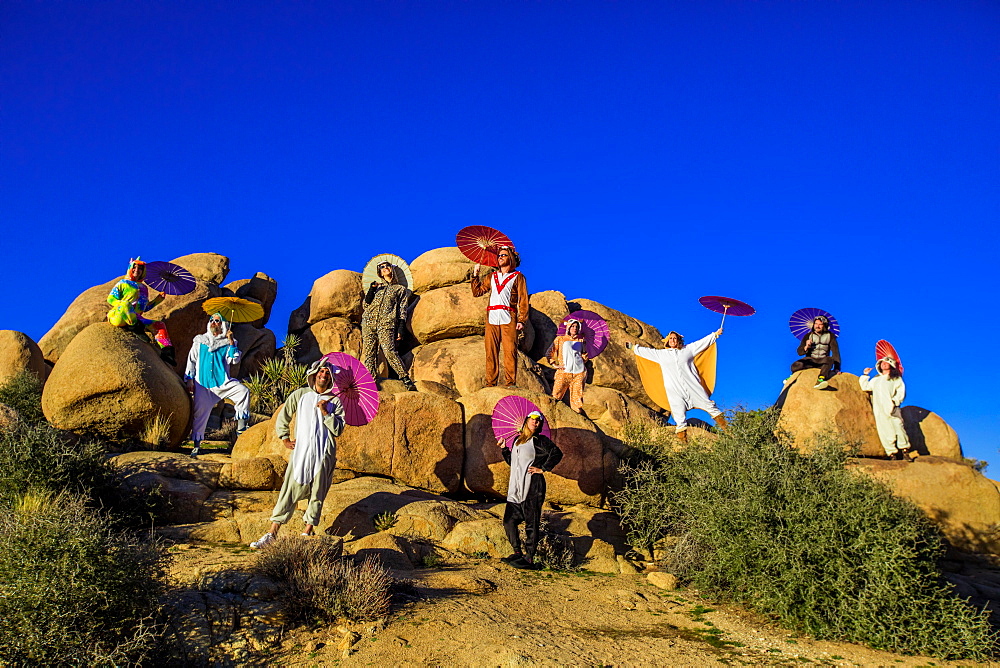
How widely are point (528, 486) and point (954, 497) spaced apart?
8.73 metres

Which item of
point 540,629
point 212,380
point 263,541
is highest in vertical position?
point 212,380

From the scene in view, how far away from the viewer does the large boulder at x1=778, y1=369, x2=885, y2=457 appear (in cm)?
1591

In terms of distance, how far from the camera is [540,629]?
→ 24.5 ft

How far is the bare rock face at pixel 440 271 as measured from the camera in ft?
69.0

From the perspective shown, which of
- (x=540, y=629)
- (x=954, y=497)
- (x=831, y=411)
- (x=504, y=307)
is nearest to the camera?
(x=540, y=629)

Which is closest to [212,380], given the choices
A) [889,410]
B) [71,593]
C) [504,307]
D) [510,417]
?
[504,307]

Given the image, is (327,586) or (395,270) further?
(395,270)

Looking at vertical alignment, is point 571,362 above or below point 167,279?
below

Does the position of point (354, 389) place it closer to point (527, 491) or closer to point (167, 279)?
point (527, 491)

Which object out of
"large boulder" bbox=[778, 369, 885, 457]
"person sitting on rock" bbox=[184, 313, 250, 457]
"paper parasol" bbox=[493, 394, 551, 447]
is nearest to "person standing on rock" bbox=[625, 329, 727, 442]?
"large boulder" bbox=[778, 369, 885, 457]

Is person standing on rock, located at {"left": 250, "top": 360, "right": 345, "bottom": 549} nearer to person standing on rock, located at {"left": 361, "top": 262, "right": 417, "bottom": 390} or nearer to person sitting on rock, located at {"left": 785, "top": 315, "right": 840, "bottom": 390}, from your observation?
person standing on rock, located at {"left": 361, "top": 262, "right": 417, "bottom": 390}

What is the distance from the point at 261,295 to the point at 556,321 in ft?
30.6

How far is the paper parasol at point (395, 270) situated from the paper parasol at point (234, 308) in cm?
384

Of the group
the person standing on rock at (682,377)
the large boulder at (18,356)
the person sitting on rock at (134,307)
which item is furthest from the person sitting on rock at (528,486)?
the large boulder at (18,356)
